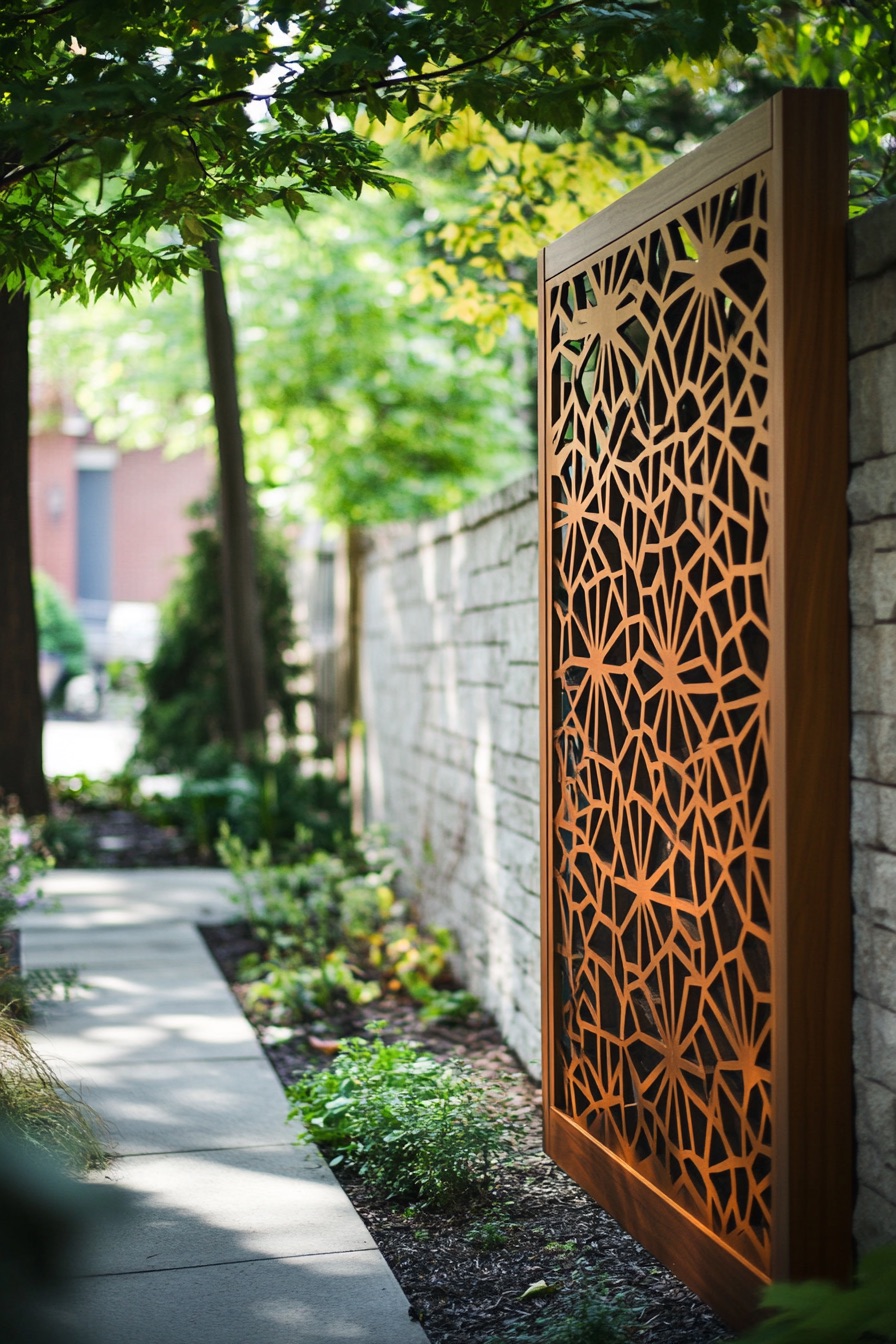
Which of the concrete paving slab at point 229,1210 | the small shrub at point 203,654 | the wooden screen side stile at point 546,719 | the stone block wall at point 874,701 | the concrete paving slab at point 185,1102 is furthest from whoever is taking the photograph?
the small shrub at point 203,654

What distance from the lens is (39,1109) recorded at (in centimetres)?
315

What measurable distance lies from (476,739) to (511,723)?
630mm

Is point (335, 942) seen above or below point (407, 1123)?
below

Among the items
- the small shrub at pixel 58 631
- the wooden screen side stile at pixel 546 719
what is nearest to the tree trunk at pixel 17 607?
the wooden screen side stile at pixel 546 719

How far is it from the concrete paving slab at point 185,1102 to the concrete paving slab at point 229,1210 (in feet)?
0.37

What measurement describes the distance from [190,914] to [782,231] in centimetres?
524

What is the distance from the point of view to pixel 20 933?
5895mm

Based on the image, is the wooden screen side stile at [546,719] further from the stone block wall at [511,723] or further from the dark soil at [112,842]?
the dark soil at [112,842]

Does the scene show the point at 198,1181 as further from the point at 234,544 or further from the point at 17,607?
the point at 234,544

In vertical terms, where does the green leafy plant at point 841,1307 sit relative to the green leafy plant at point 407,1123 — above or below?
above

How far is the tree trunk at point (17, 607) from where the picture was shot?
7570 millimetres

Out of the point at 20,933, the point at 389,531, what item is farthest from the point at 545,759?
the point at 389,531

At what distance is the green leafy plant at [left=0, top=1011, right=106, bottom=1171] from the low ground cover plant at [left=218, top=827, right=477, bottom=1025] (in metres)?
1.60

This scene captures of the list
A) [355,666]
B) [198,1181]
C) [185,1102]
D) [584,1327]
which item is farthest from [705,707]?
[355,666]
